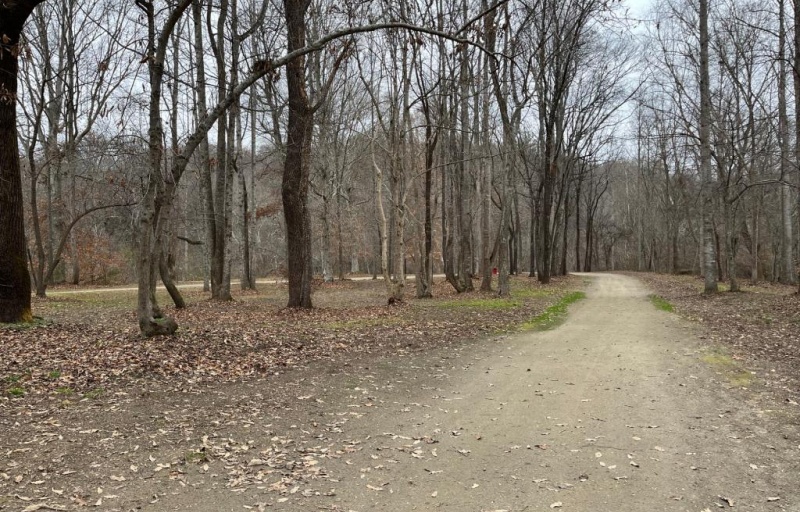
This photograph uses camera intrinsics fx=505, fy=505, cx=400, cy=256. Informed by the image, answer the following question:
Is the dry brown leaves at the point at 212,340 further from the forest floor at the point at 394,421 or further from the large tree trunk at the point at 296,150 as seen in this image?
the large tree trunk at the point at 296,150

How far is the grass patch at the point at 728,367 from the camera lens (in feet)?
22.5

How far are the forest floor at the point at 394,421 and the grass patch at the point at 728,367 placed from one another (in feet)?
0.16

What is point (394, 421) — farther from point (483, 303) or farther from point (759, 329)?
point (483, 303)

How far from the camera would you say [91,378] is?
616 cm

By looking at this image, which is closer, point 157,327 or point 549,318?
point 157,327

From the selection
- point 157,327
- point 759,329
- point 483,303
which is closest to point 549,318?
point 483,303

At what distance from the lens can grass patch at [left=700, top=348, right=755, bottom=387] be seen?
6.86 metres

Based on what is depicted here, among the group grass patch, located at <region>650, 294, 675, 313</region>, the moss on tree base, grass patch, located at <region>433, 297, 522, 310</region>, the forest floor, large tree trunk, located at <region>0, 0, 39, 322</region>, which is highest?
large tree trunk, located at <region>0, 0, 39, 322</region>

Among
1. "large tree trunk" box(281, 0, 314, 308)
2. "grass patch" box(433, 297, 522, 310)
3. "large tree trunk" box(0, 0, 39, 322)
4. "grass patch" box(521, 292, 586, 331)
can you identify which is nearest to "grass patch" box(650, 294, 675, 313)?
"grass patch" box(521, 292, 586, 331)

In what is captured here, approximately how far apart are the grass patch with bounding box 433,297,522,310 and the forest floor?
15.6ft

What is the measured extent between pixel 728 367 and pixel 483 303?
8492mm

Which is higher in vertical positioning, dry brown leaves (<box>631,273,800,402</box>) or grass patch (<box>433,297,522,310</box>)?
grass patch (<box>433,297,522,310</box>)

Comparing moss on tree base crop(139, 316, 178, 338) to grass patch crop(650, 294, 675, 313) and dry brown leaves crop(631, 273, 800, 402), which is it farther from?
grass patch crop(650, 294, 675, 313)

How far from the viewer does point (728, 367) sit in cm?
761
